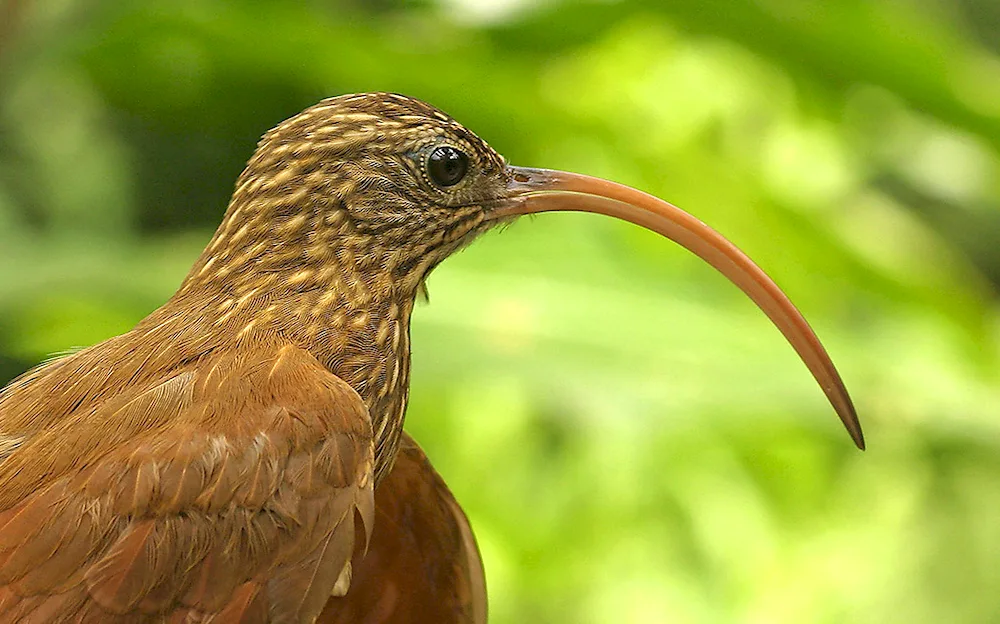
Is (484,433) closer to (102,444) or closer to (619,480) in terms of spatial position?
(619,480)

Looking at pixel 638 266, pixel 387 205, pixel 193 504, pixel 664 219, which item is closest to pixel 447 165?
pixel 387 205

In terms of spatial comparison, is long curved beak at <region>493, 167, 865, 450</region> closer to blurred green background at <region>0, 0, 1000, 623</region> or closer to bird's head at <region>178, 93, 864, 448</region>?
bird's head at <region>178, 93, 864, 448</region>

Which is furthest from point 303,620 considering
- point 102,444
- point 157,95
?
point 157,95

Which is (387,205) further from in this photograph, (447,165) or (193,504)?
(193,504)

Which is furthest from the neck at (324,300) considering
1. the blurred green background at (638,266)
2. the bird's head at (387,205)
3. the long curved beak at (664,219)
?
the blurred green background at (638,266)

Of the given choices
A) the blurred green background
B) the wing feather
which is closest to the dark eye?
the wing feather

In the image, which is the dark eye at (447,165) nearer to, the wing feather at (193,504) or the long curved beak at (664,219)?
the long curved beak at (664,219)
